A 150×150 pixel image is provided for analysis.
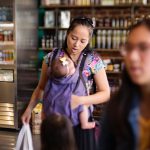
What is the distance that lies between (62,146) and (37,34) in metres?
4.03

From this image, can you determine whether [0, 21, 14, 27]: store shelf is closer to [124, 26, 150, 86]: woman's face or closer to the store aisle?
the store aisle

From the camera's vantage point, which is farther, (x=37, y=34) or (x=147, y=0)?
(x=37, y=34)

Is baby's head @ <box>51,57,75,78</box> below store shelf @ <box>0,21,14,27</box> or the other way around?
below

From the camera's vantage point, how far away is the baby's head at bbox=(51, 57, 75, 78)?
1.81 meters

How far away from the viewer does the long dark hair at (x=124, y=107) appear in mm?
1089

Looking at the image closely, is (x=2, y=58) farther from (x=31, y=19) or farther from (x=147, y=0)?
(x=147, y=0)

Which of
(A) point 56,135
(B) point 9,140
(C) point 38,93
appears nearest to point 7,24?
(B) point 9,140

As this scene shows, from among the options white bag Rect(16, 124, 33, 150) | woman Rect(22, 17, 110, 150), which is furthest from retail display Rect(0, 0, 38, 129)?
woman Rect(22, 17, 110, 150)

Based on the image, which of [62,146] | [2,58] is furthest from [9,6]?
[62,146]

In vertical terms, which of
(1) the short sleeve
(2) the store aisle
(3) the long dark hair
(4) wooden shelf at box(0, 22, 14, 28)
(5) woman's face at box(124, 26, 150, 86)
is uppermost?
(4) wooden shelf at box(0, 22, 14, 28)

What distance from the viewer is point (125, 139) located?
109 cm

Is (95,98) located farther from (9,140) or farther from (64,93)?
(9,140)

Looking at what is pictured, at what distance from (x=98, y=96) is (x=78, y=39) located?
14.9 inches

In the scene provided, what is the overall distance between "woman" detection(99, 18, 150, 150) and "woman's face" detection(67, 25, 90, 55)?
80 cm
